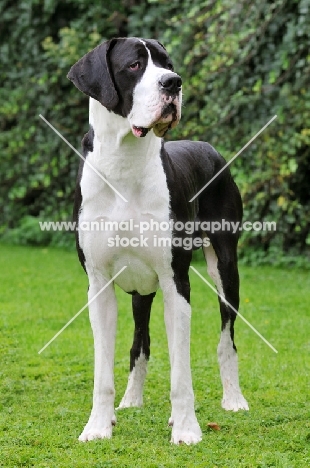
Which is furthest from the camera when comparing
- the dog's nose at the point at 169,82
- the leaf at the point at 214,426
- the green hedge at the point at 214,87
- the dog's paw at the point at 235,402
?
the green hedge at the point at 214,87

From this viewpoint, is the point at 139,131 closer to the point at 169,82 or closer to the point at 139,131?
the point at 139,131

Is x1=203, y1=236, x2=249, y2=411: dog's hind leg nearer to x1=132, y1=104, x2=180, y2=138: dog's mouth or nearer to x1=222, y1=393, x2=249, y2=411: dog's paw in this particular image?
x1=222, y1=393, x2=249, y2=411: dog's paw

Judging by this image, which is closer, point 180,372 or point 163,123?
point 163,123

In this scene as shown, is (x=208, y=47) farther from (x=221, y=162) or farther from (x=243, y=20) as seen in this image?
(x=221, y=162)

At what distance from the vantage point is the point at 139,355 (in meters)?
4.89

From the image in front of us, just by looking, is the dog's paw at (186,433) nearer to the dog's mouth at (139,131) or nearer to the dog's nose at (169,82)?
the dog's mouth at (139,131)

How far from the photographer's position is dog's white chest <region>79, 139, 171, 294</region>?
13.2 feet

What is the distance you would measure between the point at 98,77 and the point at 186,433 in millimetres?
1750

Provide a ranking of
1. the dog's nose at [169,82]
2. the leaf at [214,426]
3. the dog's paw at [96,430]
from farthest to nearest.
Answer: the leaf at [214,426] → the dog's paw at [96,430] → the dog's nose at [169,82]

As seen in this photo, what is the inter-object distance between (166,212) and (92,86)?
69 centimetres

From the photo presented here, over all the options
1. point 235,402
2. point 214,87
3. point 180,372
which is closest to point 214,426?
point 180,372

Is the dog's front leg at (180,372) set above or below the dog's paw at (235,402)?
above

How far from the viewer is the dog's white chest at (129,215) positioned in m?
4.03

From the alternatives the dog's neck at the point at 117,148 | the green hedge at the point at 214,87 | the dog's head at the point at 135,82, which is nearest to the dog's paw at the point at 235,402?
the dog's neck at the point at 117,148
